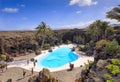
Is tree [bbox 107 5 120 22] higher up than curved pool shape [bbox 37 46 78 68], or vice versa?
tree [bbox 107 5 120 22]

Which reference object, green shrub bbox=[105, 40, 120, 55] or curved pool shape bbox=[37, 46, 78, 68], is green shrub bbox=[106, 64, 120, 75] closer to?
green shrub bbox=[105, 40, 120, 55]

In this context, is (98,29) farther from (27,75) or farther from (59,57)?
(27,75)

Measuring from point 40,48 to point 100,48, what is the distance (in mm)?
33859

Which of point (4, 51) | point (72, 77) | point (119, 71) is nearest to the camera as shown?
point (119, 71)

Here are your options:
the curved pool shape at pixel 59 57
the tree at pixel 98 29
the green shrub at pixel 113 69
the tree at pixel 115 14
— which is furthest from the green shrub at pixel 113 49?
the tree at pixel 98 29

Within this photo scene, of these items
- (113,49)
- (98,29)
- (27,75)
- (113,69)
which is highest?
(98,29)

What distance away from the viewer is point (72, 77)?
89.7ft

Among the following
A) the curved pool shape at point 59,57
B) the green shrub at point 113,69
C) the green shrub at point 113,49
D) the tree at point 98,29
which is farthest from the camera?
the tree at point 98,29

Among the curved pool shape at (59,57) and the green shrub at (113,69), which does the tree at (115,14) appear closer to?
the green shrub at (113,69)

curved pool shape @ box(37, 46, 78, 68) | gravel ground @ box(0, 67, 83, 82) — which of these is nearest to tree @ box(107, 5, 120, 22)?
gravel ground @ box(0, 67, 83, 82)

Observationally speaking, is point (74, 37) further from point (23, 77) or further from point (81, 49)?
point (23, 77)

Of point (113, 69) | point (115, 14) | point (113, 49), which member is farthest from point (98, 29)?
point (113, 69)

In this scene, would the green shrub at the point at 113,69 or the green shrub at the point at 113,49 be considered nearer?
the green shrub at the point at 113,69

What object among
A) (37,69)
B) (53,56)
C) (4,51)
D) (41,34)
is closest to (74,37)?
(41,34)
